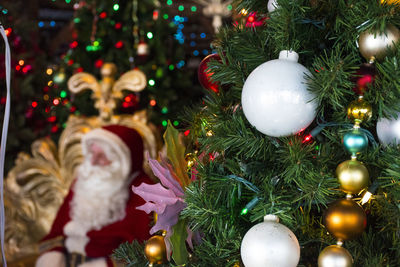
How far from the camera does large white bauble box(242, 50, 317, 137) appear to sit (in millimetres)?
567

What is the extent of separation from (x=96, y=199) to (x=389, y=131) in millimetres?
1402

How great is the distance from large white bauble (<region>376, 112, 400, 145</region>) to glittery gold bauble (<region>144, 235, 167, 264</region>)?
0.36m

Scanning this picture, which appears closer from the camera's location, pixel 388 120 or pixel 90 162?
pixel 388 120

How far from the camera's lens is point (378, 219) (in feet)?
2.12

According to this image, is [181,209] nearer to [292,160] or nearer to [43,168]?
[292,160]

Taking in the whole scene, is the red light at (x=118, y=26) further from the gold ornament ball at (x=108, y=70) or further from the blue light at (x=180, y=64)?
the blue light at (x=180, y=64)

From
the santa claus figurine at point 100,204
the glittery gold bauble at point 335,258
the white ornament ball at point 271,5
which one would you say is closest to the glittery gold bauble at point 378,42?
the white ornament ball at point 271,5

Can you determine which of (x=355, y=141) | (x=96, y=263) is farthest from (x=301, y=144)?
(x=96, y=263)

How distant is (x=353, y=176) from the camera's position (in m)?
0.56

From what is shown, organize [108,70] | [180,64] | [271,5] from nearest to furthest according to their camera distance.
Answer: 1. [271,5]
2. [108,70]
3. [180,64]

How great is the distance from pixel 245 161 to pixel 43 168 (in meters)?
1.45

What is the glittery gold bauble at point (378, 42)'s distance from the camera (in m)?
0.58

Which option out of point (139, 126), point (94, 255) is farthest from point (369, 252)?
point (139, 126)

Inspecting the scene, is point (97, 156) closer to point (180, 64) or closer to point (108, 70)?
point (108, 70)
